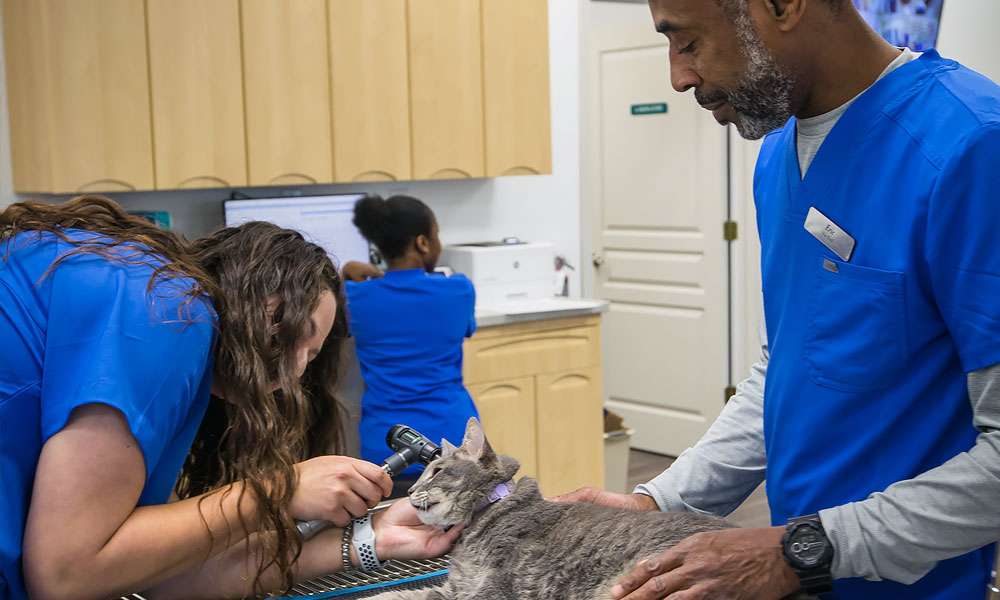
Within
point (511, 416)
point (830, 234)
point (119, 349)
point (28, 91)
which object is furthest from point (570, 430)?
point (119, 349)

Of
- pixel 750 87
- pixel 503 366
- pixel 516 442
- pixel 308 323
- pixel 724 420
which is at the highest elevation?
pixel 750 87

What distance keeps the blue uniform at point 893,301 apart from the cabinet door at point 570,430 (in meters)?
3.42

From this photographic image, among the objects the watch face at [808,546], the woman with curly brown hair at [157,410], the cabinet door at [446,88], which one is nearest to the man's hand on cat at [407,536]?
the woman with curly brown hair at [157,410]

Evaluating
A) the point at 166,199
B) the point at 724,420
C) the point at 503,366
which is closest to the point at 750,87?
the point at 724,420

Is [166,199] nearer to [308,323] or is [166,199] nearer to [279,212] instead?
[279,212]

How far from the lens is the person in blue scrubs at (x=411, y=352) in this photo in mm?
3553

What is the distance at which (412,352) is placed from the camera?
3578mm

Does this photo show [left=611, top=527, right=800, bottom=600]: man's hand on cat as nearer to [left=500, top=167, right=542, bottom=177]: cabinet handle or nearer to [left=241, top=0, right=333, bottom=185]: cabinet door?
[left=241, top=0, right=333, bottom=185]: cabinet door

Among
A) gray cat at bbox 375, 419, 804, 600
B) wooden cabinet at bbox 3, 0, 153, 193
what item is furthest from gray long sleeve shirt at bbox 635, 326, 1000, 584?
wooden cabinet at bbox 3, 0, 153, 193

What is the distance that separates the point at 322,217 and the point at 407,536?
328 centimetres

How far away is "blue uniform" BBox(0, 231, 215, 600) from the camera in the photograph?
1.25 metres

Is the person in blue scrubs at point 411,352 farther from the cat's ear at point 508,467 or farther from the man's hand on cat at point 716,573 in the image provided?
the man's hand on cat at point 716,573

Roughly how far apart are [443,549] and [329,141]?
3292mm

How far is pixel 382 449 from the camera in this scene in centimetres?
348
